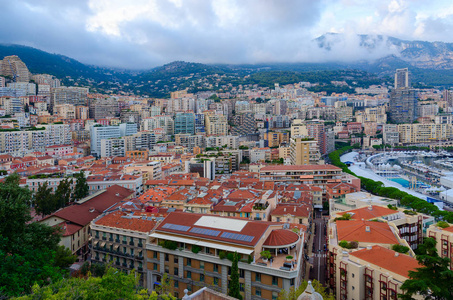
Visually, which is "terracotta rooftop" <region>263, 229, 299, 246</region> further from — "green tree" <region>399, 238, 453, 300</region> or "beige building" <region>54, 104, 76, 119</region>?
"beige building" <region>54, 104, 76, 119</region>

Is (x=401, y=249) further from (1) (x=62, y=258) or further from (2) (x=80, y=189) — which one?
(2) (x=80, y=189)

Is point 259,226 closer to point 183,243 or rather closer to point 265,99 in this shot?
point 183,243

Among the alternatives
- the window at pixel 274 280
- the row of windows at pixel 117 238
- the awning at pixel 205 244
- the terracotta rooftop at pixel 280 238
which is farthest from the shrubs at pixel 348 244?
the row of windows at pixel 117 238

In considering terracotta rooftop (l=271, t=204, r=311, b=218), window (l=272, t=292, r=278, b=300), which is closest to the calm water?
terracotta rooftop (l=271, t=204, r=311, b=218)

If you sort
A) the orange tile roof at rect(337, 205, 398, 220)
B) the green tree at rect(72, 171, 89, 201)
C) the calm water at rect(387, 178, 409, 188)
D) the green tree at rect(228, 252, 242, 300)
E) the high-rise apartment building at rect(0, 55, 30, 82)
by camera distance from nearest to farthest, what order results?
the green tree at rect(228, 252, 242, 300)
the orange tile roof at rect(337, 205, 398, 220)
the green tree at rect(72, 171, 89, 201)
the calm water at rect(387, 178, 409, 188)
the high-rise apartment building at rect(0, 55, 30, 82)

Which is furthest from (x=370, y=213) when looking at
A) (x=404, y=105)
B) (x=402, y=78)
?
(x=402, y=78)

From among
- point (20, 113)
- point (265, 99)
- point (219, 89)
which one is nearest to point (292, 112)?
point (265, 99)
